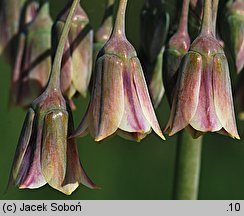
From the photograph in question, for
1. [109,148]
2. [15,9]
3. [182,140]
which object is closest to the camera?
[182,140]

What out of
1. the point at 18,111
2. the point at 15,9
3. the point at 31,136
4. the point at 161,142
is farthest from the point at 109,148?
the point at 31,136

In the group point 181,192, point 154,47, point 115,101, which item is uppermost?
point 154,47

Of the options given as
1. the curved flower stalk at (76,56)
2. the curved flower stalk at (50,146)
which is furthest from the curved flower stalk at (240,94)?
the curved flower stalk at (50,146)

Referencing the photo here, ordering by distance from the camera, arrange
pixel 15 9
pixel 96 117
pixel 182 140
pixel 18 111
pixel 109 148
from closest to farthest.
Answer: pixel 96 117 → pixel 182 140 → pixel 15 9 → pixel 18 111 → pixel 109 148

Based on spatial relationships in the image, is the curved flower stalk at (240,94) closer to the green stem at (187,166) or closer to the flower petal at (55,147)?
the green stem at (187,166)

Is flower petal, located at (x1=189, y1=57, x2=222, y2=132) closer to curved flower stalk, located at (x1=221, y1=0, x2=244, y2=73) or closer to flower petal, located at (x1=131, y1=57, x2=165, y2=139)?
flower petal, located at (x1=131, y1=57, x2=165, y2=139)

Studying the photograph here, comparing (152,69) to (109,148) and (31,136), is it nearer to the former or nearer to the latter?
(31,136)
